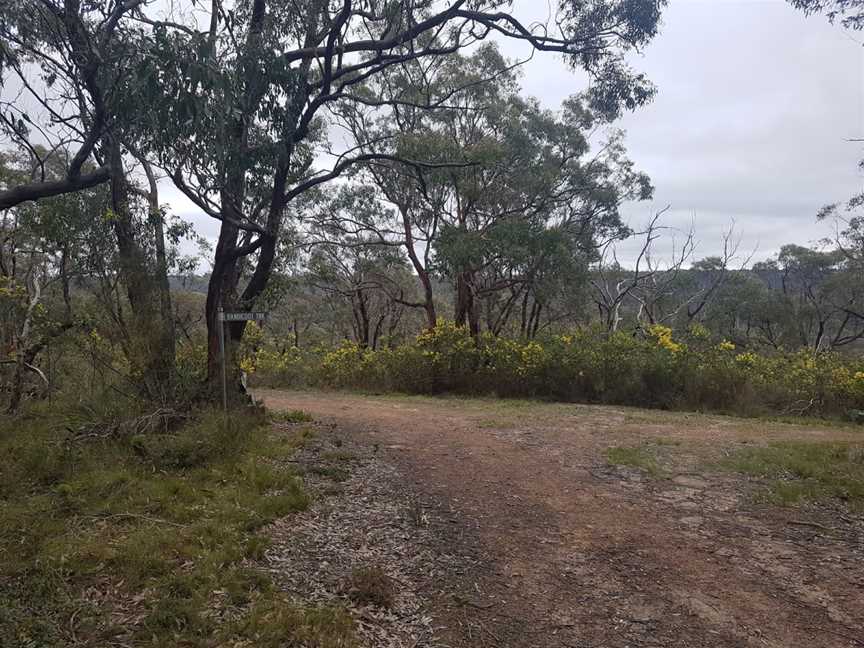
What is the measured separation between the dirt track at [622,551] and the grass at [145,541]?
107 cm

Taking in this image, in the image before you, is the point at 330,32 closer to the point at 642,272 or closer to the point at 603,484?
the point at 603,484

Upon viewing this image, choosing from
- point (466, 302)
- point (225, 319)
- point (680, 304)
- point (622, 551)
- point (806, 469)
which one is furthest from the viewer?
point (680, 304)

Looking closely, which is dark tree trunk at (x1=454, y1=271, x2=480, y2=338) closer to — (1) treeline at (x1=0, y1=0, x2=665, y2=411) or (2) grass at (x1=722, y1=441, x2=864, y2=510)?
(1) treeline at (x1=0, y1=0, x2=665, y2=411)

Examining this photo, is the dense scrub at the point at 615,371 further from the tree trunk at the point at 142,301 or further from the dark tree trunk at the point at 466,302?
the tree trunk at the point at 142,301

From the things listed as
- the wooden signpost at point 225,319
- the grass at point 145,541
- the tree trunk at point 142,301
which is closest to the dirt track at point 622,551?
the grass at point 145,541

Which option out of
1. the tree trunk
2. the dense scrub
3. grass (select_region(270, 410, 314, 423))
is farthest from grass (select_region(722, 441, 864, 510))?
the tree trunk

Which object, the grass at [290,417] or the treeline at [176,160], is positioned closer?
the treeline at [176,160]

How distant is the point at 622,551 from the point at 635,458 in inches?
102

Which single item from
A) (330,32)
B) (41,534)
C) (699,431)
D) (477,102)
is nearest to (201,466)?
(41,534)

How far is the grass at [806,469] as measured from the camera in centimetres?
516

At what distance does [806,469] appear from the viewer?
19.0ft

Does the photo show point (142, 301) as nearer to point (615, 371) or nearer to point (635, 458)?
point (635, 458)

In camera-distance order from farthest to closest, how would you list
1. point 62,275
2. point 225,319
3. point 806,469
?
1. point 62,275
2. point 225,319
3. point 806,469

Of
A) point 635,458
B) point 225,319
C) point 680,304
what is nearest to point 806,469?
point 635,458
